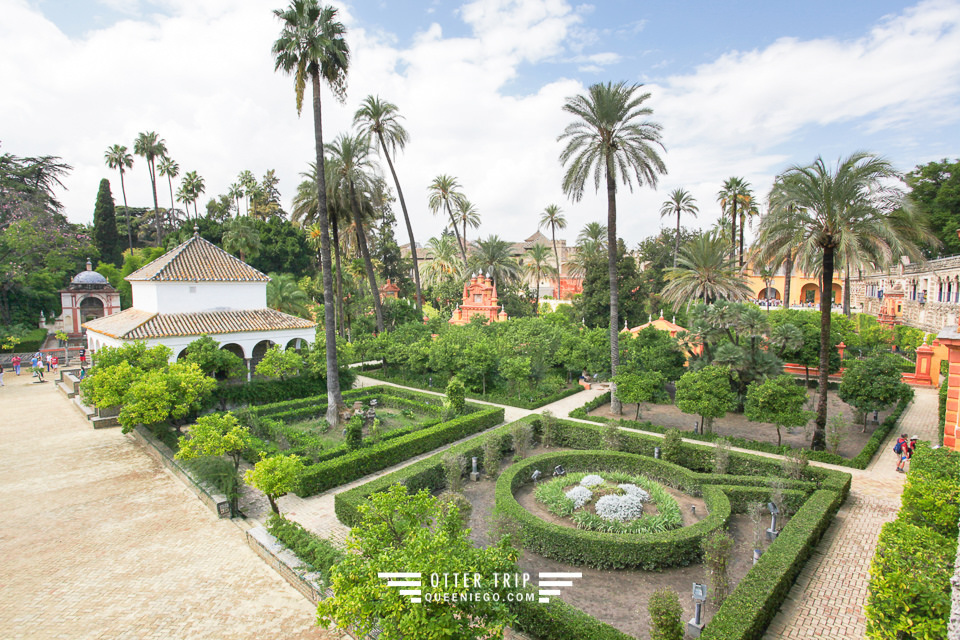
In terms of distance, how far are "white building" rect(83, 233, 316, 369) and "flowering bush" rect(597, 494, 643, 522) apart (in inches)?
700

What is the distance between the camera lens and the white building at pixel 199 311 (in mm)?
21469

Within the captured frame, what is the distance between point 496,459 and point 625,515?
4.97 m

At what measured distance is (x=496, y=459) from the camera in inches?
620

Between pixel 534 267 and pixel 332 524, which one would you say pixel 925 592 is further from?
pixel 534 267

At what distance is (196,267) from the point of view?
23.7m

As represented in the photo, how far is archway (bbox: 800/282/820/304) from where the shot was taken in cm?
6444

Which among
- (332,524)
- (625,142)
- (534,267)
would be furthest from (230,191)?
(332,524)

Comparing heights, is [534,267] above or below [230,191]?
below

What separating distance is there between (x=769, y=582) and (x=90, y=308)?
54848mm

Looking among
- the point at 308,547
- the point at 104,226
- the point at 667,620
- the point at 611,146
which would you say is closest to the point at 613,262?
the point at 611,146

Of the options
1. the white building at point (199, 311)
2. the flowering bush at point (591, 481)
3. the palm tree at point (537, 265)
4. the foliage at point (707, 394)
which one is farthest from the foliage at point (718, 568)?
the palm tree at point (537, 265)

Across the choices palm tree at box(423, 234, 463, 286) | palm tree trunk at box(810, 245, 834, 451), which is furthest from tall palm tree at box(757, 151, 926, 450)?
palm tree at box(423, 234, 463, 286)

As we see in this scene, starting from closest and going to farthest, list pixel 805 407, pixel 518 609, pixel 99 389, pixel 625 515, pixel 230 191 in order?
pixel 518 609
pixel 625 515
pixel 99 389
pixel 805 407
pixel 230 191

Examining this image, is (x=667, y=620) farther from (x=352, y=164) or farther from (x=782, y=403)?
(x=352, y=164)
